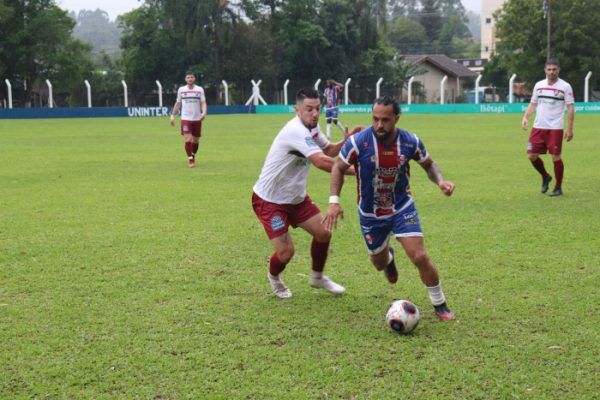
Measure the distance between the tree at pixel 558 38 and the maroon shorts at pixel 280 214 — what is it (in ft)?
180

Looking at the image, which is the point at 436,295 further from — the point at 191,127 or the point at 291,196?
the point at 191,127

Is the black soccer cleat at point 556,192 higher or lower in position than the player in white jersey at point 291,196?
lower

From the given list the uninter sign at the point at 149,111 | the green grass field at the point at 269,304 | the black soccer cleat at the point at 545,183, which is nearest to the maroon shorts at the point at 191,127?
the green grass field at the point at 269,304

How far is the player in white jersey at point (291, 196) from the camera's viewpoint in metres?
6.06

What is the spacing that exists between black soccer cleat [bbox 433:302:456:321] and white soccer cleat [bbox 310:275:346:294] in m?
0.98

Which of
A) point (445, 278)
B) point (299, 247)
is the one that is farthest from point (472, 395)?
point (299, 247)

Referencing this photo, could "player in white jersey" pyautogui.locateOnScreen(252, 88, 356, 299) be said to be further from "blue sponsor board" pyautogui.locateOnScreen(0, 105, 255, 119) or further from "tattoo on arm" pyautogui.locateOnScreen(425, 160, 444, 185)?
"blue sponsor board" pyautogui.locateOnScreen(0, 105, 255, 119)

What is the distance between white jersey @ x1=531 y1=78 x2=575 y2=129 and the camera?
1174cm

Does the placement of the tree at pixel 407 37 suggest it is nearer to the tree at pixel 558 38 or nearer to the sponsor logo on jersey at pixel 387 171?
the tree at pixel 558 38

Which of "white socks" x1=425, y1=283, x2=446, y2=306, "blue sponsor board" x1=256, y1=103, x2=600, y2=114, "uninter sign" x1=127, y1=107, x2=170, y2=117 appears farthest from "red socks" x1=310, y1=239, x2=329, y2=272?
"uninter sign" x1=127, y1=107, x2=170, y2=117

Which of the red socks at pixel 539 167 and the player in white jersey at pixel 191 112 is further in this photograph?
the player in white jersey at pixel 191 112

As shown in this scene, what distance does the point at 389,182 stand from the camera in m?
5.63

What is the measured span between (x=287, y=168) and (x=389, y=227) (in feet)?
3.43

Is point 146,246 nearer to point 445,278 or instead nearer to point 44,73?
point 445,278
